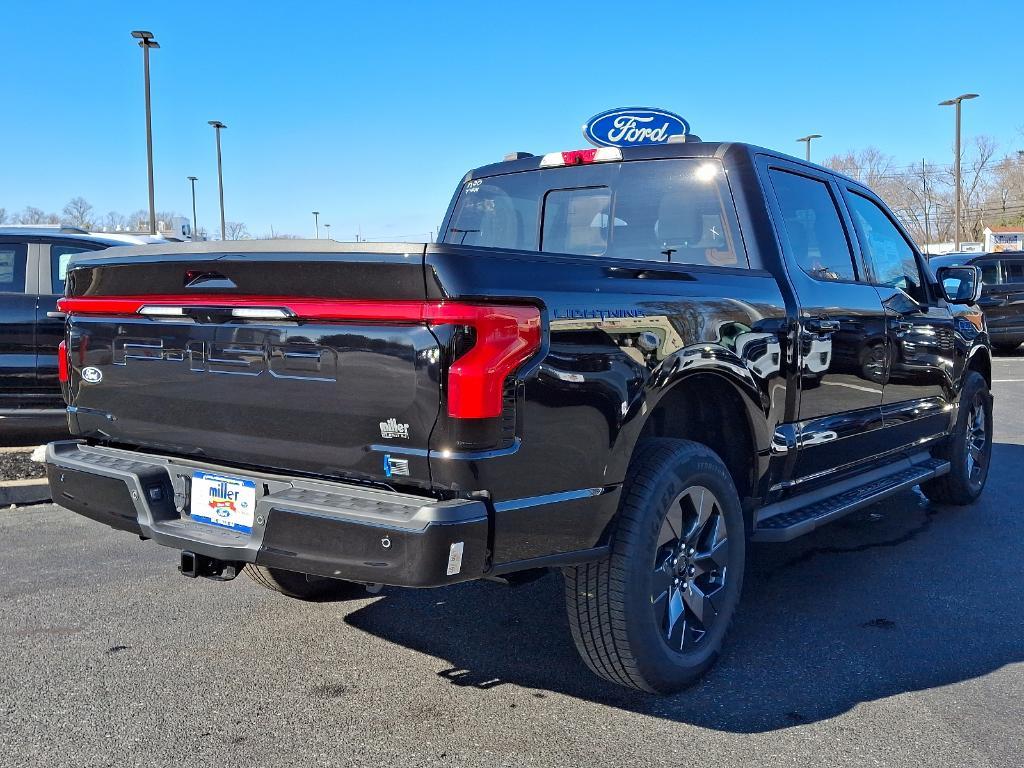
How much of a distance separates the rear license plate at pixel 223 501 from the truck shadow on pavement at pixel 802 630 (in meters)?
1.05

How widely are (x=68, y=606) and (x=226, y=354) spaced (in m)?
1.93

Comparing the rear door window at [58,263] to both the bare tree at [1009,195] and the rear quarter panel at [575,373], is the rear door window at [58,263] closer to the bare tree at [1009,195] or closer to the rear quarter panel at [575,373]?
the rear quarter panel at [575,373]

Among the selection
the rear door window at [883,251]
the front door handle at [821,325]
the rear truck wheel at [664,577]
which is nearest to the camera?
the rear truck wheel at [664,577]

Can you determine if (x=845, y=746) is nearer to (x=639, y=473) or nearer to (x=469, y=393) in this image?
(x=639, y=473)

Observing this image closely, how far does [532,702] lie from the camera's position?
3.26 meters

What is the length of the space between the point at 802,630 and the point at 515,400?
206 centimetres

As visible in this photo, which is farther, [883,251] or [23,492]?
[23,492]

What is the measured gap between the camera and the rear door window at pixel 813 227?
4.27 meters

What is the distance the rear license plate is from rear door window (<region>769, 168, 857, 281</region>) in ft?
8.39

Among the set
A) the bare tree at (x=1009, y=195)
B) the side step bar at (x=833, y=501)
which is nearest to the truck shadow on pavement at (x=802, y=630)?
the side step bar at (x=833, y=501)

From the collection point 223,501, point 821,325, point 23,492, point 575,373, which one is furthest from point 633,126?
point 23,492

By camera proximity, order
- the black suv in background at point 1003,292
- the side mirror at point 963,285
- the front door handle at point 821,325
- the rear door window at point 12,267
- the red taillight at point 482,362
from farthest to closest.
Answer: the black suv in background at point 1003,292 → the rear door window at point 12,267 → the side mirror at point 963,285 → the front door handle at point 821,325 → the red taillight at point 482,362

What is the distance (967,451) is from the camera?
19.9ft

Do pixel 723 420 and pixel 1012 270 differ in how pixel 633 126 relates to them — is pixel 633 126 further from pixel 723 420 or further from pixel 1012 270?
pixel 1012 270
